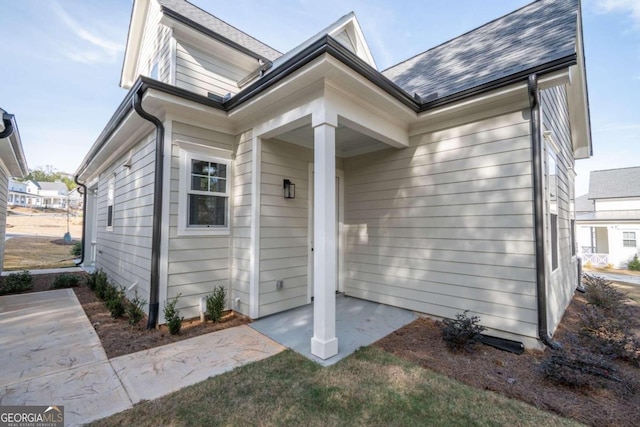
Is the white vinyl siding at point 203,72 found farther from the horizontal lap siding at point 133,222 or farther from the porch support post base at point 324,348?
the porch support post base at point 324,348

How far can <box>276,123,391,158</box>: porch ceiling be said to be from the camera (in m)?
4.24

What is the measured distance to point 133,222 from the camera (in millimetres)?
4680

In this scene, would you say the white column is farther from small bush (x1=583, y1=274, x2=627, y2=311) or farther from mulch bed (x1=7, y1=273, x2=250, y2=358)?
small bush (x1=583, y1=274, x2=627, y2=311)

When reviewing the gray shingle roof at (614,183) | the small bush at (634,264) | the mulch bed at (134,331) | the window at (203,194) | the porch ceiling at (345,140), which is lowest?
the small bush at (634,264)

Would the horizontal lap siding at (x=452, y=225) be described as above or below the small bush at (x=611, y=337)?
above

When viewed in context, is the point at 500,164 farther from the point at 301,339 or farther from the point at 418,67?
the point at 418,67

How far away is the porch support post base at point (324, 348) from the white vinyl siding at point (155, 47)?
16.3 ft

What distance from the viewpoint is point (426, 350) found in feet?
10.4

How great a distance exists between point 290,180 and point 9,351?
384 cm

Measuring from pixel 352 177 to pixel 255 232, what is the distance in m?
2.23

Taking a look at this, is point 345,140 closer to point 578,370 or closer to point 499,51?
point 499,51

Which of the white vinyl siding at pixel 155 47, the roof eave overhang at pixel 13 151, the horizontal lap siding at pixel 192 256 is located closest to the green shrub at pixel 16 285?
the roof eave overhang at pixel 13 151

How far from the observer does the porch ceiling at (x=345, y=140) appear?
13.9 feet

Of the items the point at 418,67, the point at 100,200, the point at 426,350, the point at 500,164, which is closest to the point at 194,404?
the point at 426,350
